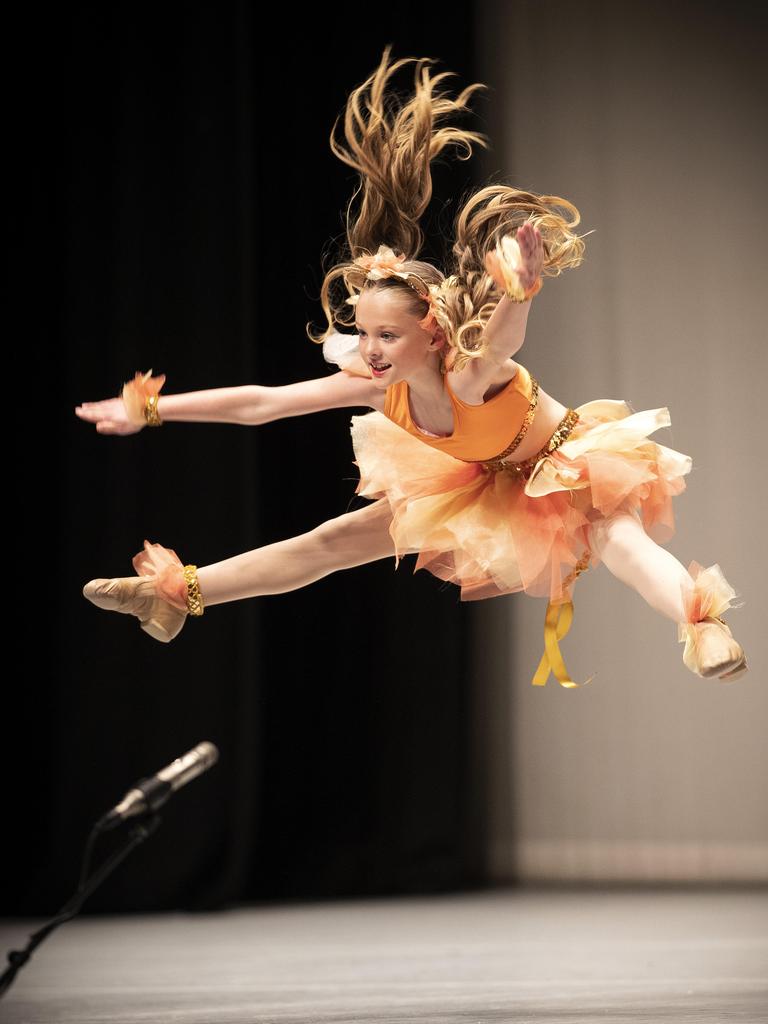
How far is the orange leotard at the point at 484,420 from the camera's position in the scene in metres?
2.28

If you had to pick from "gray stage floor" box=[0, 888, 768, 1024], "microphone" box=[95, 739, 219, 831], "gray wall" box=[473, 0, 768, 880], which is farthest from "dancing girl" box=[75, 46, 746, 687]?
"gray wall" box=[473, 0, 768, 880]

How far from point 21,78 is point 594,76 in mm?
1940

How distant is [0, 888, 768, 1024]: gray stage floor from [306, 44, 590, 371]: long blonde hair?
1.26m

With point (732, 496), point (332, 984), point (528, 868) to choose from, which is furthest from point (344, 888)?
point (732, 496)

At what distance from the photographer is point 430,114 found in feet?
7.70

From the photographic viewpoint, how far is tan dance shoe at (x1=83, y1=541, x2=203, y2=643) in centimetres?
241

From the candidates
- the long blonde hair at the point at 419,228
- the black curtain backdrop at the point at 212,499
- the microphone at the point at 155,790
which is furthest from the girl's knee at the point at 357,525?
the black curtain backdrop at the point at 212,499

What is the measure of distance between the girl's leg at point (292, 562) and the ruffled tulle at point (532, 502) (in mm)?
81

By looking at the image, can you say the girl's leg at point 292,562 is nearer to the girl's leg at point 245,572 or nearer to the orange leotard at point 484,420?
the girl's leg at point 245,572

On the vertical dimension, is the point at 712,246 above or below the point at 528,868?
above

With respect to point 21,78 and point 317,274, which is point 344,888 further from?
point 21,78

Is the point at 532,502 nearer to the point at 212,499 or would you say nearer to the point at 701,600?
the point at 701,600

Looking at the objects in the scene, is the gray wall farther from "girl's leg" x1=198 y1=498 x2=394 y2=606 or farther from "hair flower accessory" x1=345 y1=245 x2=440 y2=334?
"hair flower accessory" x1=345 y1=245 x2=440 y2=334

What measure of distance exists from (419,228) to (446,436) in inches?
14.9
